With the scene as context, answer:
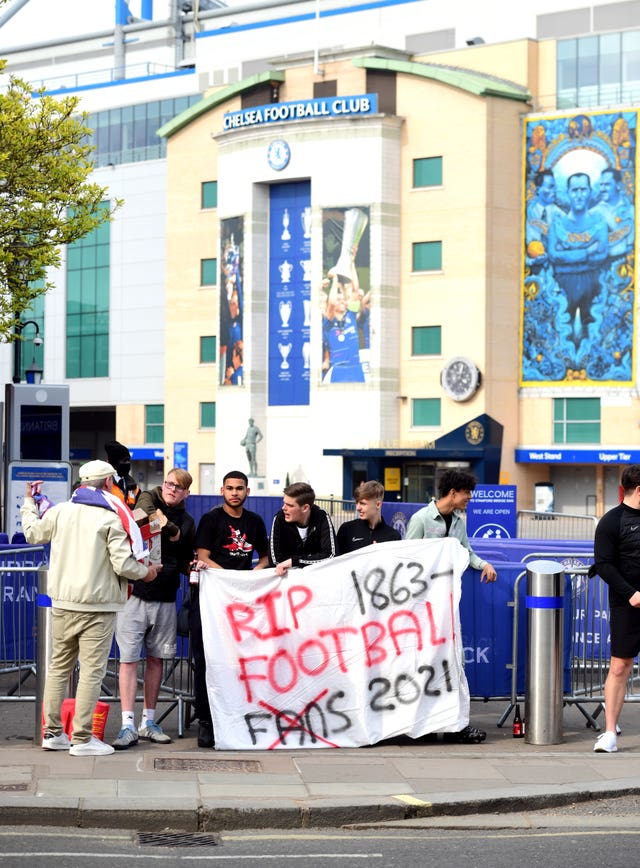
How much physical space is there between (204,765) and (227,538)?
5.48ft

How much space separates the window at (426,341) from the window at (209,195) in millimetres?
13901

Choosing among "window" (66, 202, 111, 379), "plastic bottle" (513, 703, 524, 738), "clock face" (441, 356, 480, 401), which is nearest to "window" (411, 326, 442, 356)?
"clock face" (441, 356, 480, 401)

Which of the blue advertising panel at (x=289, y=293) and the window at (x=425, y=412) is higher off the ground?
the blue advertising panel at (x=289, y=293)

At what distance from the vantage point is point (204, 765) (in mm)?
9656

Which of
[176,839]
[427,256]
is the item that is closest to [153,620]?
[176,839]

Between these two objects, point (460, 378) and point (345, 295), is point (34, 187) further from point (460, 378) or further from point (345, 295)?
point (345, 295)

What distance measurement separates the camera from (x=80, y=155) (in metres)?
27.1

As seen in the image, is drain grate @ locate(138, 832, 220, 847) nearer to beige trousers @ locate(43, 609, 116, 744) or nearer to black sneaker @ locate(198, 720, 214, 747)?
beige trousers @ locate(43, 609, 116, 744)

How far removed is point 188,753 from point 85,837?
7.51 feet

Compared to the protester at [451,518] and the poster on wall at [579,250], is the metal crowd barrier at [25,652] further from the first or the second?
the poster on wall at [579,250]

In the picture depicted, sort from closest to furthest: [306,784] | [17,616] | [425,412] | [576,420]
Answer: [306,784] → [17,616] → [576,420] → [425,412]

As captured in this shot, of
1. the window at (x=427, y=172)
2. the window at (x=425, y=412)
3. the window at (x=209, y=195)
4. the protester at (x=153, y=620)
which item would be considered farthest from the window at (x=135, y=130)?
the protester at (x=153, y=620)

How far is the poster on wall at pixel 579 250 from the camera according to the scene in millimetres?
62438

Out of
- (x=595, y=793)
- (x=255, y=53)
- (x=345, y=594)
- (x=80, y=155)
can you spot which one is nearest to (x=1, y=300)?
(x=80, y=155)
